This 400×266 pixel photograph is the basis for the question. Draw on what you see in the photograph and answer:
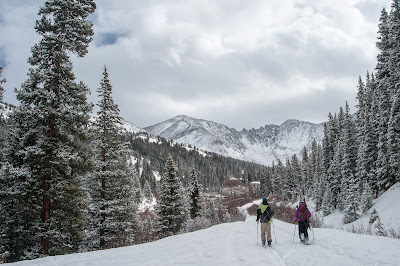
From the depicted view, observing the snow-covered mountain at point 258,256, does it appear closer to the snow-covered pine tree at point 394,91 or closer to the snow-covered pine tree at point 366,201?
the snow-covered pine tree at point 394,91

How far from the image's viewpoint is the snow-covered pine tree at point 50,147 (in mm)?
11242

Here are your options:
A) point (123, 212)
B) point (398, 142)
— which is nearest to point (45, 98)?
point (123, 212)

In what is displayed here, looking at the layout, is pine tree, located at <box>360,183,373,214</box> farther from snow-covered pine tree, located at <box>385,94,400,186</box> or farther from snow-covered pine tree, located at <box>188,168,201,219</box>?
snow-covered pine tree, located at <box>188,168,201,219</box>

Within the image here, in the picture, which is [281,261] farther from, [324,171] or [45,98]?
[324,171]

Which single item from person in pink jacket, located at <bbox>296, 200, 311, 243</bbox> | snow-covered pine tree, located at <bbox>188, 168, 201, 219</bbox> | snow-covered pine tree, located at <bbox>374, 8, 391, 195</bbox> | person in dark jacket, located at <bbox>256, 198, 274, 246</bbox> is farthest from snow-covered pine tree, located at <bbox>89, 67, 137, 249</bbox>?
snow-covered pine tree, located at <bbox>374, 8, 391, 195</bbox>

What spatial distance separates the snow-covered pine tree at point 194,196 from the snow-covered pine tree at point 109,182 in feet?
44.6

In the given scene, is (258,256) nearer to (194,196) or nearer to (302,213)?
(302,213)

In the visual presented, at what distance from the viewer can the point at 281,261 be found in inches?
314

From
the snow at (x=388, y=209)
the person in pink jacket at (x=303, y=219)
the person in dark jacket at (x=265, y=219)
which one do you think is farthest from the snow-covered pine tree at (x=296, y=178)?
the person in dark jacket at (x=265, y=219)

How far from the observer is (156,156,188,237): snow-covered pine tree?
981 inches

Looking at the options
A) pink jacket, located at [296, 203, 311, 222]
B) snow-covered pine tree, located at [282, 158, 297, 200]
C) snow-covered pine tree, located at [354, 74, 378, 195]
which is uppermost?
snow-covered pine tree, located at [354, 74, 378, 195]

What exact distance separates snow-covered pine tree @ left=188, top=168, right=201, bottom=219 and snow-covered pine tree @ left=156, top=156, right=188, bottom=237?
5440mm

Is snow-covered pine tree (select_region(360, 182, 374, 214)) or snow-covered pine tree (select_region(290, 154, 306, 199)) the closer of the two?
snow-covered pine tree (select_region(360, 182, 374, 214))

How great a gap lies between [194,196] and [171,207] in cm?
797
